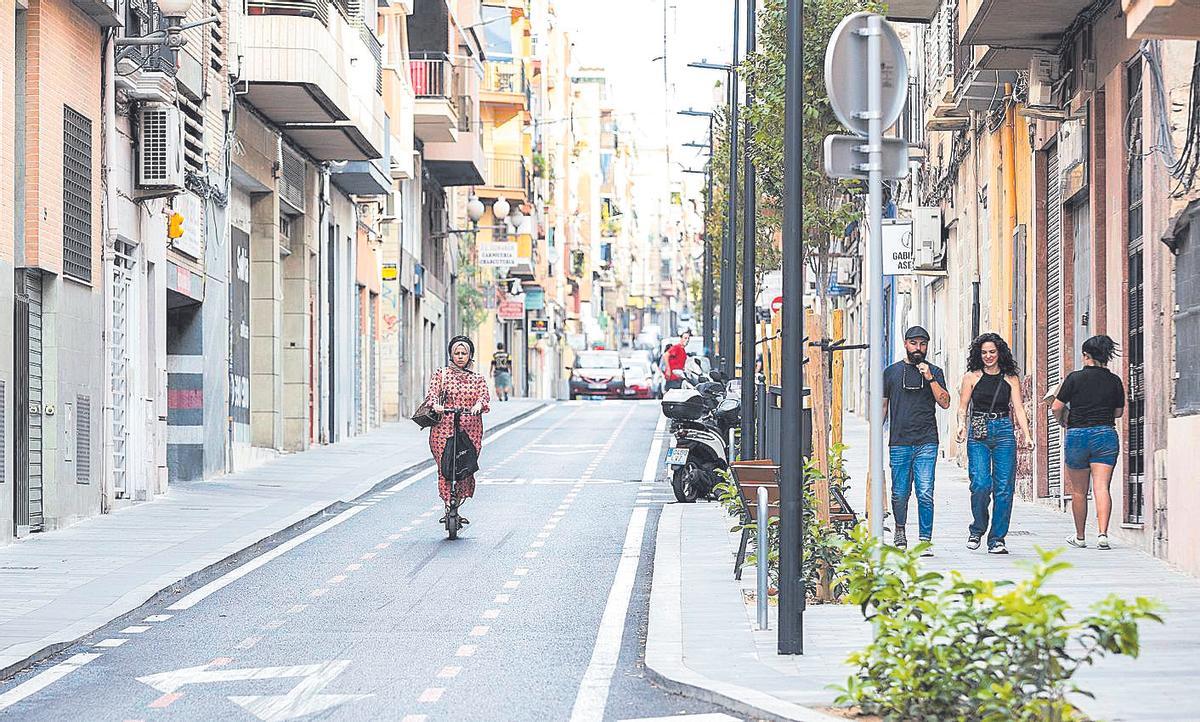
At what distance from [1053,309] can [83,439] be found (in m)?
10.2

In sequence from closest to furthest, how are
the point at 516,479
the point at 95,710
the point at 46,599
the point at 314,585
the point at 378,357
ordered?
the point at 95,710 → the point at 46,599 → the point at 314,585 → the point at 516,479 → the point at 378,357

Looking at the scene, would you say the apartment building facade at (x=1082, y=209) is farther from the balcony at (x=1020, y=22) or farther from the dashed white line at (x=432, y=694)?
the dashed white line at (x=432, y=694)

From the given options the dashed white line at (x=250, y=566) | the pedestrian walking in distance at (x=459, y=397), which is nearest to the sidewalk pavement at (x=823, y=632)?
the pedestrian walking in distance at (x=459, y=397)

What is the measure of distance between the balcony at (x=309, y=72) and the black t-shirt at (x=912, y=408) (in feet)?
47.7

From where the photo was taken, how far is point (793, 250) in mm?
10180

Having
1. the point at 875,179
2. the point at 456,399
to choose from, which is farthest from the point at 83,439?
the point at 875,179

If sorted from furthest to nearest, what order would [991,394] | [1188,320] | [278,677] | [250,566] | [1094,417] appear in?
[250,566] → [1094,417] → [991,394] → [1188,320] → [278,677]

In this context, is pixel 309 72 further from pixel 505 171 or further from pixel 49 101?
pixel 505 171

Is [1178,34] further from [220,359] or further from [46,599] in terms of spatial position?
[220,359]

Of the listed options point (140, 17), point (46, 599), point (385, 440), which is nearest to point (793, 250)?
point (46, 599)

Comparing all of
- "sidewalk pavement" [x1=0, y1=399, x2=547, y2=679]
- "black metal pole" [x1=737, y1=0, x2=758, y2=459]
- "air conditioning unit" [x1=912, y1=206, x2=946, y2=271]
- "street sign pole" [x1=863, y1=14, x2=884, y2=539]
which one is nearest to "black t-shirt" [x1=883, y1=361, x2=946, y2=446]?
"black metal pole" [x1=737, y1=0, x2=758, y2=459]

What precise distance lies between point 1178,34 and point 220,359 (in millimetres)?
18036

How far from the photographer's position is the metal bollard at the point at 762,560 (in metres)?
10.9

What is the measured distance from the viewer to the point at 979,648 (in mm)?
7430
